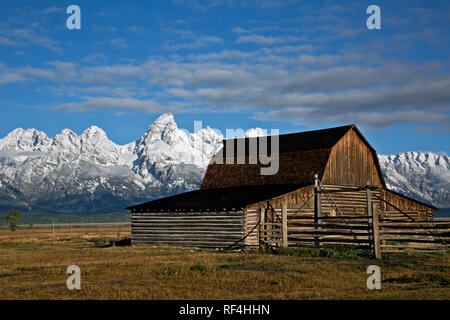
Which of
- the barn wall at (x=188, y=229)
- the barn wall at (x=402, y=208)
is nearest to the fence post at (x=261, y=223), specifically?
the barn wall at (x=188, y=229)

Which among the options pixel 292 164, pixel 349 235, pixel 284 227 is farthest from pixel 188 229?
pixel 349 235

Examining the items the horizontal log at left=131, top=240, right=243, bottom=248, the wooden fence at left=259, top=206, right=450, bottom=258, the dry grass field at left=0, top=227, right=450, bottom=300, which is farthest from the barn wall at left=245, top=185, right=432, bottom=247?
the dry grass field at left=0, top=227, right=450, bottom=300

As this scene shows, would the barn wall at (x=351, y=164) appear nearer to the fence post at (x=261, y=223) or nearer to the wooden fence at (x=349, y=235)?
the fence post at (x=261, y=223)

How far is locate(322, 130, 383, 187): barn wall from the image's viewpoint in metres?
39.8

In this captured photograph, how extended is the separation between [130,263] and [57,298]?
980cm

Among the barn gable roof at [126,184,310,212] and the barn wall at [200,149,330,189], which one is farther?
the barn wall at [200,149,330,189]

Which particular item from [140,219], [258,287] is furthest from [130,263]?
[140,219]

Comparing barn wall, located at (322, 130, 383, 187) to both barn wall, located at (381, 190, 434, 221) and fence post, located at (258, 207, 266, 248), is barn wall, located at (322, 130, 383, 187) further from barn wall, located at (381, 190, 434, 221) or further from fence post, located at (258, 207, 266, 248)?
fence post, located at (258, 207, 266, 248)

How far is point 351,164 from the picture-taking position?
41.6 meters

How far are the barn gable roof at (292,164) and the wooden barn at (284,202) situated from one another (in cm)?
9

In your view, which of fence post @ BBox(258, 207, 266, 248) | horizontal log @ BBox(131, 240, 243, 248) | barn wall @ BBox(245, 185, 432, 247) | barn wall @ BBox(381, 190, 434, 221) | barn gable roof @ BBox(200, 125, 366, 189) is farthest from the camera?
barn wall @ BBox(381, 190, 434, 221)

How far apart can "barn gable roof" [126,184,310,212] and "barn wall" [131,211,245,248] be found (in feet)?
1.43

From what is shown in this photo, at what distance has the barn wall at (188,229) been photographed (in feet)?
112

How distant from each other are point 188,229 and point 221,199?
9.81 feet
